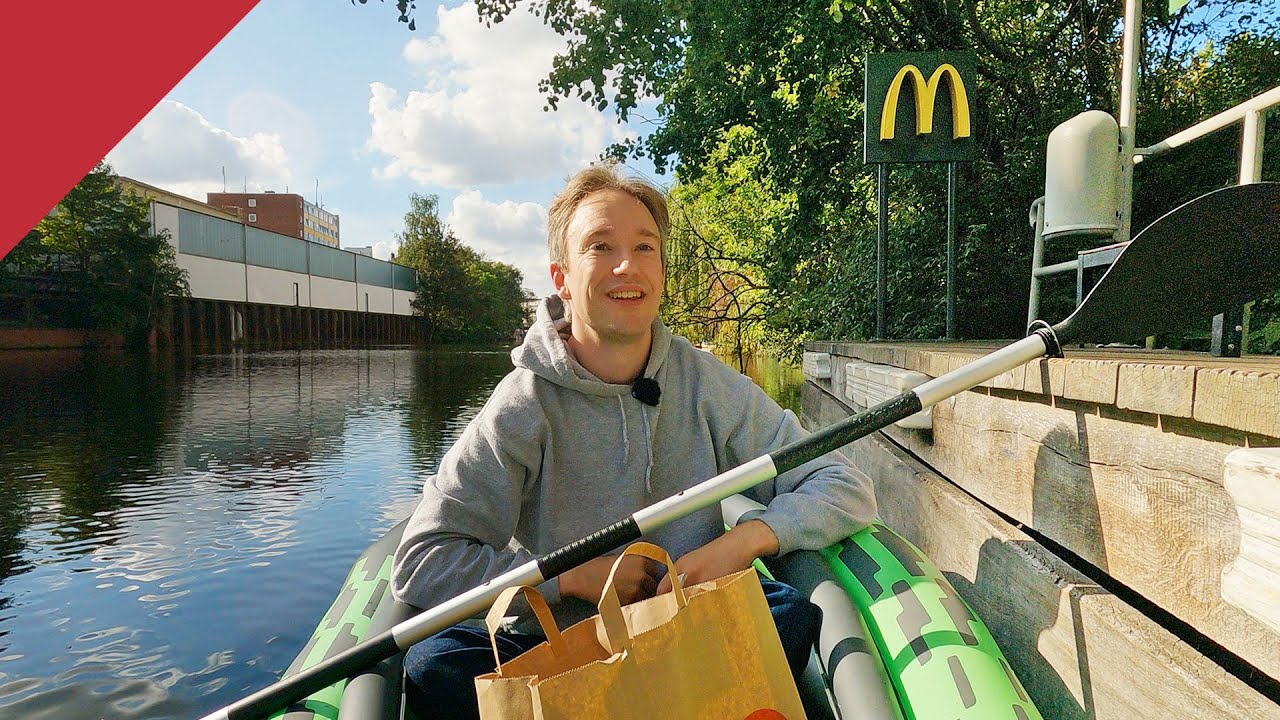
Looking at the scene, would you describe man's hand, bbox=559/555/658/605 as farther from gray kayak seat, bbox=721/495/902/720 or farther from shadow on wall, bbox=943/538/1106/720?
shadow on wall, bbox=943/538/1106/720

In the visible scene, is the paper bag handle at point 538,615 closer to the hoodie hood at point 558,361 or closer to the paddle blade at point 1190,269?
the hoodie hood at point 558,361

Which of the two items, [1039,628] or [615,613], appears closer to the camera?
[615,613]

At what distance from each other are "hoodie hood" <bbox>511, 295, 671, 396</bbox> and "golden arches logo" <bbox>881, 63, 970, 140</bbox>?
3.71 m

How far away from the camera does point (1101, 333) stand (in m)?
1.70

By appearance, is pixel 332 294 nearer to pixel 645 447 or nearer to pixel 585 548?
pixel 645 447

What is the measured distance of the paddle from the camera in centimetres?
145

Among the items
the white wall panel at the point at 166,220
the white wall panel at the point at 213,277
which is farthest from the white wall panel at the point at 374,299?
the white wall panel at the point at 166,220

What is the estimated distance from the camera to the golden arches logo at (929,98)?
493 centimetres

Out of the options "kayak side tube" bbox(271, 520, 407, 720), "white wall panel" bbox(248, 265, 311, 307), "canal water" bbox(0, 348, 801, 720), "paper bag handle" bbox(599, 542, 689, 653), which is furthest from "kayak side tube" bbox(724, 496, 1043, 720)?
"white wall panel" bbox(248, 265, 311, 307)

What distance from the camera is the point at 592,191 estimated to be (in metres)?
2.04

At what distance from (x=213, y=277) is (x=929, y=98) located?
34.3m

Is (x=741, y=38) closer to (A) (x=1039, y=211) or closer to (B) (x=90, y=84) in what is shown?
(A) (x=1039, y=211)

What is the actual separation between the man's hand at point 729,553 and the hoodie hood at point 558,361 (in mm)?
455

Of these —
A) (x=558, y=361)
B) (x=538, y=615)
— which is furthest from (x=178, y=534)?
(x=538, y=615)
